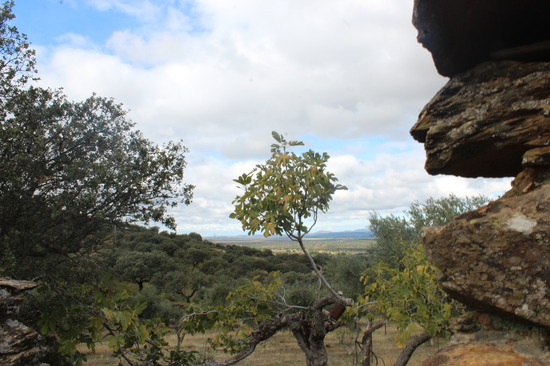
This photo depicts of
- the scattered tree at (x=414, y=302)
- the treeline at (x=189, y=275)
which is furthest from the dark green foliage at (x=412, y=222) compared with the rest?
the scattered tree at (x=414, y=302)

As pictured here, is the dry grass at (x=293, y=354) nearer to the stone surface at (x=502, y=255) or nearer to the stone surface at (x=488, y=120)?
the stone surface at (x=502, y=255)

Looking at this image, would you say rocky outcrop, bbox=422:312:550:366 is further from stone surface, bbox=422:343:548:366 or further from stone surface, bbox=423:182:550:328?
stone surface, bbox=423:182:550:328

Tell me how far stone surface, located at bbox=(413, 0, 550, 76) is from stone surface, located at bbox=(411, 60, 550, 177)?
0.66ft

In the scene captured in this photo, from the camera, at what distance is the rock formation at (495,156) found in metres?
3.85

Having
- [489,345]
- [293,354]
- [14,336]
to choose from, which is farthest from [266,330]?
[293,354]

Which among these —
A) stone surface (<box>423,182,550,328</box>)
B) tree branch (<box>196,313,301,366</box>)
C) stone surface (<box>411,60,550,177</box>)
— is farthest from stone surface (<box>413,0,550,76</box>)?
tree branch (<box>196,313,301,366</box>)

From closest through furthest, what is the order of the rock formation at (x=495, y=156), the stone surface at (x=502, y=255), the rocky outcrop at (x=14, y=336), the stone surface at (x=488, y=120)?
the stone surface at (x=502, y=255) < the rock formation at (x=495, y=156) < the stone surface at (x=488, y=120) < the rocky outcrop at (x=14, y=336)

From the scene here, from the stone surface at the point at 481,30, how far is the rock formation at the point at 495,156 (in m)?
0.01

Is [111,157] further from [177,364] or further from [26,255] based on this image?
[177,364]

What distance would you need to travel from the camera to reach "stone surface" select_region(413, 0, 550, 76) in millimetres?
4371

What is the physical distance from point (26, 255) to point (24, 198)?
2.09m

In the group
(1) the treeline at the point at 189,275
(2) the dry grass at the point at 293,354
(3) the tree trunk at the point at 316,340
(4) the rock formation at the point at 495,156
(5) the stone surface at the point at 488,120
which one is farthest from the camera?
(1) the treeline at the point at 189,275

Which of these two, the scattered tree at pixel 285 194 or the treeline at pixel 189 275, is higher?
the scattered tree at pixel 285 194

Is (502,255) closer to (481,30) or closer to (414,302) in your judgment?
(481,30)
